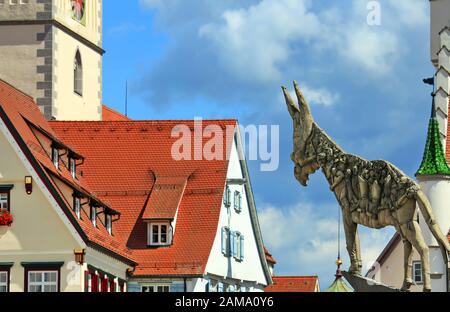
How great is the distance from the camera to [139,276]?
60406mm

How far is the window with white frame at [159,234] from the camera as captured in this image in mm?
61906

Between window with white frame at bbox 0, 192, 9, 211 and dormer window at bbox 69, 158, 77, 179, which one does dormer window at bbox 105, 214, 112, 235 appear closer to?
dormer window at bbox 69, 158, 77, 179

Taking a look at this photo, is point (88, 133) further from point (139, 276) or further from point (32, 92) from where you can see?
point (139, 276)

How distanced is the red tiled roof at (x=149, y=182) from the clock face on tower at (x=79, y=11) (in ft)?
19.3

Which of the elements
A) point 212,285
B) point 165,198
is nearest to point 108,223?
point 165,198

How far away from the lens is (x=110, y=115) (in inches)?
3130

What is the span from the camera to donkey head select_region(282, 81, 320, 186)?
29.9 metres

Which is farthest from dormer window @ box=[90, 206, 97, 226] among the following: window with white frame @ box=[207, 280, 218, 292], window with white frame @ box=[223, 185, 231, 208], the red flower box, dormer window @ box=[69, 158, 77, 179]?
window with white frame @ box=[223, 185, 231, 208]

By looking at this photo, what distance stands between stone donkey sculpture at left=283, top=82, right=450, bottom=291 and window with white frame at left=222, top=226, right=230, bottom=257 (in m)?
34.1

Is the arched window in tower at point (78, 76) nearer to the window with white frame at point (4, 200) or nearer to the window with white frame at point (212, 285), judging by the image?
the window with white frame at point (212, 285)

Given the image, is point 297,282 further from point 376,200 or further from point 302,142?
point 376,200

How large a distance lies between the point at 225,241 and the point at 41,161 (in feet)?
38.6
